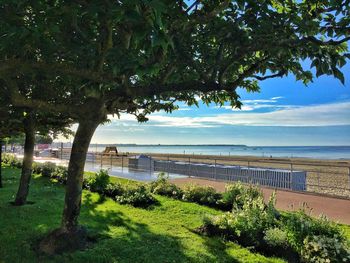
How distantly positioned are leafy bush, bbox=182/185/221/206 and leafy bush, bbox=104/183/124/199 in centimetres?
240

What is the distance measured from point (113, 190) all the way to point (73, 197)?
273 inches

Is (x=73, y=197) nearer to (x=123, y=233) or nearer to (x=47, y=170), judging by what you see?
(x=123, y=233)

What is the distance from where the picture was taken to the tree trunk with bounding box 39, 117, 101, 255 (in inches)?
272

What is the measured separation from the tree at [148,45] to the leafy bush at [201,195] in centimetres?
567

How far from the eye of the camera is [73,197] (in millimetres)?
7023

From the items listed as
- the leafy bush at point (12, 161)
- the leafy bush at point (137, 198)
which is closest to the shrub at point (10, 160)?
the leafy bush at point (12, 161)

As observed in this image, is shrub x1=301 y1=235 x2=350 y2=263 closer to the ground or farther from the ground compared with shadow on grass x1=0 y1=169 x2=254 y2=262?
farther from the ground

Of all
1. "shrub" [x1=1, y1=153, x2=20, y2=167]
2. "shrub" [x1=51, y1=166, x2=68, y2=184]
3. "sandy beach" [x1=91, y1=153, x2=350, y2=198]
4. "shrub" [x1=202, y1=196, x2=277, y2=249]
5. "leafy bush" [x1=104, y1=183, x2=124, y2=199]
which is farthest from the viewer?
"shrub" [x1=1, y1=153, x2=20, y2=167]

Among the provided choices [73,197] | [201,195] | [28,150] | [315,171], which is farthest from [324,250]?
[28,150]

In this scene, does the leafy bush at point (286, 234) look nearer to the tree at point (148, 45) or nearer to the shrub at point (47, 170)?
the tree at point (148, 45)

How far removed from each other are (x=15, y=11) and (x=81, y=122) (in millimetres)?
3123

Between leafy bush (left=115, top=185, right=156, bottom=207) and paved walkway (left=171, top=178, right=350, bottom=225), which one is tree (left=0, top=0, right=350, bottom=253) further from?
paved walkway (left=171, top=178, right=350, bottom=225)

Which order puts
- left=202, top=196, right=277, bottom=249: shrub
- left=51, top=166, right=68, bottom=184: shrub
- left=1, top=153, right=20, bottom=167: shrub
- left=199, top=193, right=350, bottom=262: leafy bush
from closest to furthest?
left=199, top=193, right=350, bottom=262: leafy bush
left=202, top=196, right=277, bottom=249: shrub
left=51, top=166, right=68, bottom=184: shrub
left=1, top=153, right=20, bottom=167: shrub

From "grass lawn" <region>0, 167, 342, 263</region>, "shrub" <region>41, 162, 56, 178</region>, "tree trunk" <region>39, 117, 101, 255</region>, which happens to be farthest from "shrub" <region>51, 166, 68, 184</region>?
"tree trunk" <region>39, 117, 101, 255</region>
